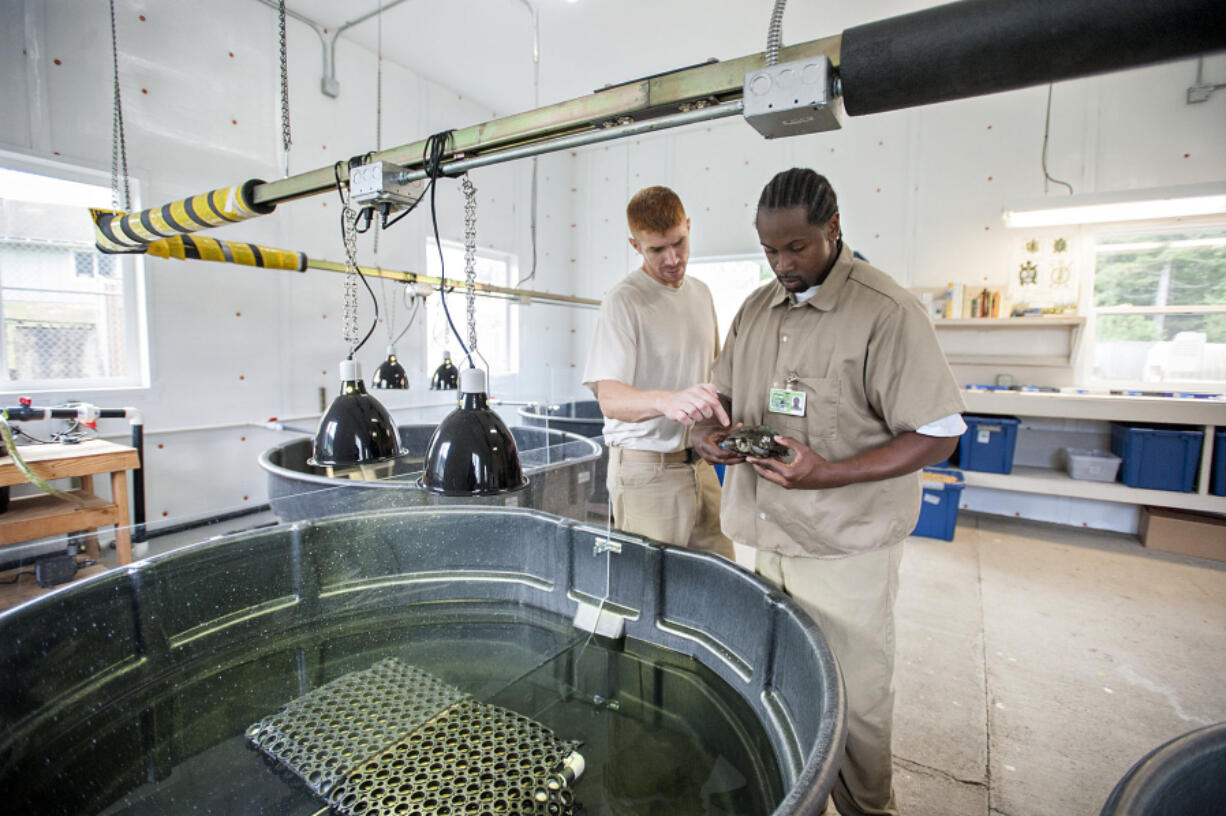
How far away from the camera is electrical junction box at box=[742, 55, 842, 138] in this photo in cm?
65

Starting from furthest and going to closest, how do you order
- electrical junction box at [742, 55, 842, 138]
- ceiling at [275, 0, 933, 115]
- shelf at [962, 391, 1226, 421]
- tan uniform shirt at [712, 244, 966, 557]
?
ceiling at [275, 0, 933, 115], shelf at [962, 391, 1226, 421], tan uniform shirt at [712, 244, 966, 557], electrical junction box at [742, 55, 842, 138]

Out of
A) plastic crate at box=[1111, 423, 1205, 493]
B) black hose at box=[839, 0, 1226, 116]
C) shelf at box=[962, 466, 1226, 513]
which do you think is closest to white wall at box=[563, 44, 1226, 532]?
shelf at box=[962, 466, 1226, 513]

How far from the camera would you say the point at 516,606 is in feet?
4.51

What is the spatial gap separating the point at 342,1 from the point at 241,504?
10.5 feet

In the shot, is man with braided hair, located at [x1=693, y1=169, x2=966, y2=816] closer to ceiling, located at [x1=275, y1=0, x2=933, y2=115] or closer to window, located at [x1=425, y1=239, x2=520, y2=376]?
ceiling, located at [x1=275, y1=0, x2=933, y2=115]

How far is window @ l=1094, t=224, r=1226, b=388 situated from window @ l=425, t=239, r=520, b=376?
4.53 metres

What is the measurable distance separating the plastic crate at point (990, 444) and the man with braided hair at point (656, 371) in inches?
120

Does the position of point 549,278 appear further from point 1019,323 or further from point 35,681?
point 35,681

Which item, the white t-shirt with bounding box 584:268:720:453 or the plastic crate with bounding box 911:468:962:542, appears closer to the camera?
the white t-shirt with bounding box 584:268:720:453

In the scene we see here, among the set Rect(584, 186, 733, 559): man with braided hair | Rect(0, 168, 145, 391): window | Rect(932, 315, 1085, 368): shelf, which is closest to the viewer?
Rect(584, 186, 733, 559): man with braided hair

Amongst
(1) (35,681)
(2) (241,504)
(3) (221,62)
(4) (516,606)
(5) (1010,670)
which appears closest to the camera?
(1) (35,681)

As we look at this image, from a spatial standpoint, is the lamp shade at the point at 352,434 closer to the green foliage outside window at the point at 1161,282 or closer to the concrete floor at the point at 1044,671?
the concrete floor at the point at 1044,671

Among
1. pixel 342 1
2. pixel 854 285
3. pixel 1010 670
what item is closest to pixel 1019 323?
pixel 1010 670

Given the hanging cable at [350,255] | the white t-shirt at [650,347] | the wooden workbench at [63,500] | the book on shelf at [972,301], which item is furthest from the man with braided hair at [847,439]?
the book on shelf at [972,301]
